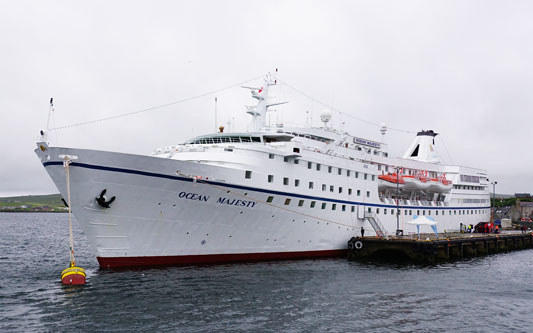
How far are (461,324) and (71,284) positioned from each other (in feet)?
49.0

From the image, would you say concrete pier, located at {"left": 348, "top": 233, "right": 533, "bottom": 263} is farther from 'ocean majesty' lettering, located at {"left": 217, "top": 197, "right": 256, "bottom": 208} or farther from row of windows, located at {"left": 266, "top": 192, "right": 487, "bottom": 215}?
'ocean majesty' lettering, located at {"left": 217, "top": 197, "right": 256, "bottom": 208}

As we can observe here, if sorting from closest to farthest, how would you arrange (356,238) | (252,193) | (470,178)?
(252,193) → (356,238) → (470,178)

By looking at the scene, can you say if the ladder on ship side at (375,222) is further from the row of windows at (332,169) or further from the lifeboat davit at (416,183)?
→ the lifeboat davit at (416,183)

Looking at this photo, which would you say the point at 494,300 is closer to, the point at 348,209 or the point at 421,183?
the point at 348,209

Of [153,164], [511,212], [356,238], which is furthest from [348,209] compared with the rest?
[511,212]

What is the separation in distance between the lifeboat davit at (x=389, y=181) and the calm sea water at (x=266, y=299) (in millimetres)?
9773

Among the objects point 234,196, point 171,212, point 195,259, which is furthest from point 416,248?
point 171,212

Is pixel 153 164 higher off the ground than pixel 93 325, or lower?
higher

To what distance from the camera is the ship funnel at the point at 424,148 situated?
43.1 m

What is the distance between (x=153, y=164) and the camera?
19.1m

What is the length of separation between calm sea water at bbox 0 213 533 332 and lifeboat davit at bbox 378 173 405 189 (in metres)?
9.77

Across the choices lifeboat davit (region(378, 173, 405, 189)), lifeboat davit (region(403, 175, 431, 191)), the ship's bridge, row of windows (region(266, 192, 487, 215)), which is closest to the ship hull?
row of windows (region(266, 192, 487, 215))

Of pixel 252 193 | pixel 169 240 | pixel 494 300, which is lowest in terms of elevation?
pixel 494 300

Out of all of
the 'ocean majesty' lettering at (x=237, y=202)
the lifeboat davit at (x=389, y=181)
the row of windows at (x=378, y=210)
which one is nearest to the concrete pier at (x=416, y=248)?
the row of windows at (x=378, y=210)
